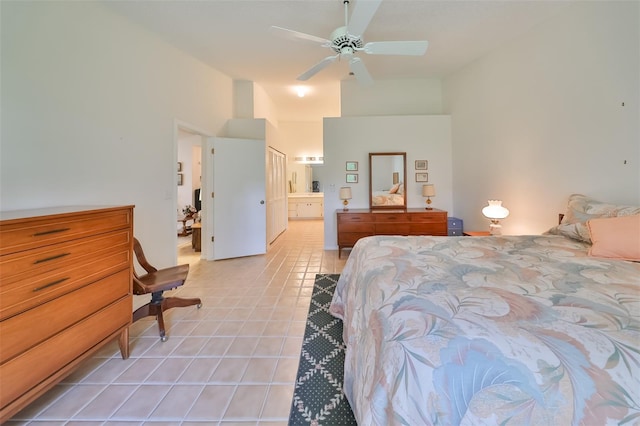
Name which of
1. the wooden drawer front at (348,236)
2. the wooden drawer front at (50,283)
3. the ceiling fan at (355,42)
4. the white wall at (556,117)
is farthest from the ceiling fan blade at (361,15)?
the wooden drawer front at (348,236)

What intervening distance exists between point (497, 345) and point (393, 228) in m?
3.44

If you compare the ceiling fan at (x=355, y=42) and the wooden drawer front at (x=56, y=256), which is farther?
the ceiling fan at (x=355, y=42)

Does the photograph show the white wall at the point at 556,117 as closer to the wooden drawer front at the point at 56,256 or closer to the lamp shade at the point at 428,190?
the lamp shade at the point at 428,190

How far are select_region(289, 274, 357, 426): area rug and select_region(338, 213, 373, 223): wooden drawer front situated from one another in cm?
197

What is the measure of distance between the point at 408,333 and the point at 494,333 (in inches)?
10.0

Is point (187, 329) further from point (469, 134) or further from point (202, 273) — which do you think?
point (469, 134)

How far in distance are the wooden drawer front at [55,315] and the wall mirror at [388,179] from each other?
380 centimetres

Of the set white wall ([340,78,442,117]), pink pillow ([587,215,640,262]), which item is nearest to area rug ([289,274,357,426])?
pink pillow ([587,215,640,262])

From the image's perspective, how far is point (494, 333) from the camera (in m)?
0.79

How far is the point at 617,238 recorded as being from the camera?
5.36 feet

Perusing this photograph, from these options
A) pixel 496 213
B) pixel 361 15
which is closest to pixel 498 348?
pixel 361 15

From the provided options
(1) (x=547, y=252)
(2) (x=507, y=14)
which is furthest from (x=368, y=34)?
(1) (x=547, y=252)

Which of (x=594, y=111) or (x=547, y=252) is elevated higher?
(x=594, y=111)

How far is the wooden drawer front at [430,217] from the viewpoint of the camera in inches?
160
